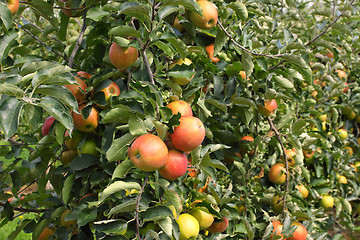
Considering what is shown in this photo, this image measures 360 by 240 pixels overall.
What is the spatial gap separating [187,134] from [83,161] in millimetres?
509

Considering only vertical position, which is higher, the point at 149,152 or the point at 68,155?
the point at 149,152

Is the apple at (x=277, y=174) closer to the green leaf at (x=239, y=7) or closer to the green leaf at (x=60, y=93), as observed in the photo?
the green leaf at (x=239, y=7)

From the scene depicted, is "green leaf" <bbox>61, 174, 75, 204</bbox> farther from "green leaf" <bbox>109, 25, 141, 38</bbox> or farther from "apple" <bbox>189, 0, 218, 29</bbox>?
"apple" <bbox>189, 0, 218, 29</bbox>

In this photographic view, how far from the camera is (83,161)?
1.31 metres

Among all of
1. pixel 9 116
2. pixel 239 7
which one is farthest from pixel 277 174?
pixel 9 116

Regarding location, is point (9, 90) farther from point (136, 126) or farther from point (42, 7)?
point (42, 7)

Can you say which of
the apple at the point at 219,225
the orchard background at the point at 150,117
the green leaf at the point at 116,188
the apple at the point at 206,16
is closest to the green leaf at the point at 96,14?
the orchard background at the point at 150,117

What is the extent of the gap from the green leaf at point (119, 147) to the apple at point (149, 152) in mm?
86

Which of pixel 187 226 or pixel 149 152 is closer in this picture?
pixel 149 152

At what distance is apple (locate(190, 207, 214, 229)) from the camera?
1.33 metres

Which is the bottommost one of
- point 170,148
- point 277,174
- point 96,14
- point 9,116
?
point 277,174

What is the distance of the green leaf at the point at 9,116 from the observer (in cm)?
87

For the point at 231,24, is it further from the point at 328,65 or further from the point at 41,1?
the point at 328,65

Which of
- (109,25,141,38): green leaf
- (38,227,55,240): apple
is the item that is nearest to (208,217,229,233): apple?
(38,227,55,240): apple
